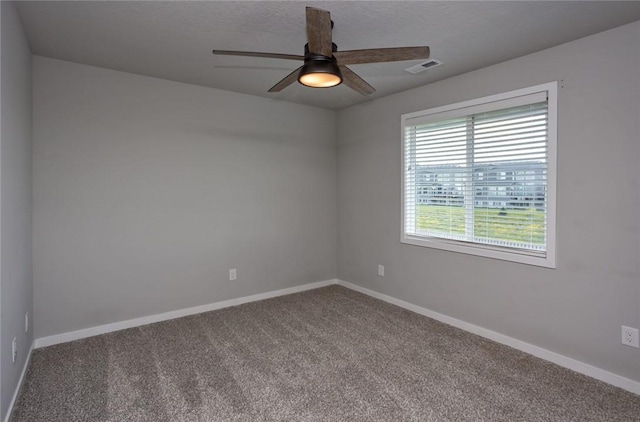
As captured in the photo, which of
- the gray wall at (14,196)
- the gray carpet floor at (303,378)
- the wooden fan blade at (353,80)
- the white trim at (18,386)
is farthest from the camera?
the wooden fan blade at (353,80)

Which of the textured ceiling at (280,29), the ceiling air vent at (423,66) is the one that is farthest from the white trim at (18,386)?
the ceiling air vent at (423,66)

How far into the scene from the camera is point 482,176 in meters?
3.27

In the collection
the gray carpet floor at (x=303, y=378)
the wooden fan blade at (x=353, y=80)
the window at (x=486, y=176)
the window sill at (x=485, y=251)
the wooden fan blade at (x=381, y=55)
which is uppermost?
the wooden fan blade at (x=381, y=55)

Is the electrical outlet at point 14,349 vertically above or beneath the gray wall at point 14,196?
beneath

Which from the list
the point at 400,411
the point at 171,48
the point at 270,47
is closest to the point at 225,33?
the point at 270,47

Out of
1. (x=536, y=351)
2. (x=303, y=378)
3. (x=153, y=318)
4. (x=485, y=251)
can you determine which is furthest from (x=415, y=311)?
(x=153, y=318)

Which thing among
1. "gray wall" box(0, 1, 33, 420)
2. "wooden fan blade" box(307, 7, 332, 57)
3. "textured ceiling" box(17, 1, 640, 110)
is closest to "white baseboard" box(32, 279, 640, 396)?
"gray wall" box(0, 1, 33, 420)

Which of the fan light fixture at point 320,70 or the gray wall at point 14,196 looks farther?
the fan light fixture at point 320,70

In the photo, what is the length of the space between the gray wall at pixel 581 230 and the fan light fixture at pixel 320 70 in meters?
1.75

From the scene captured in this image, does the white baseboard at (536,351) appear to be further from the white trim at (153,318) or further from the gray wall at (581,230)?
the white trim at (153,318)

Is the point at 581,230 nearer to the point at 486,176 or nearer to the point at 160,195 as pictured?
the point at 486,176

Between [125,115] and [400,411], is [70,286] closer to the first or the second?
[125,115]

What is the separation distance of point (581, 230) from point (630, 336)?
2.48 feet

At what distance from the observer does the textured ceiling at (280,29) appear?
215 centimetres
